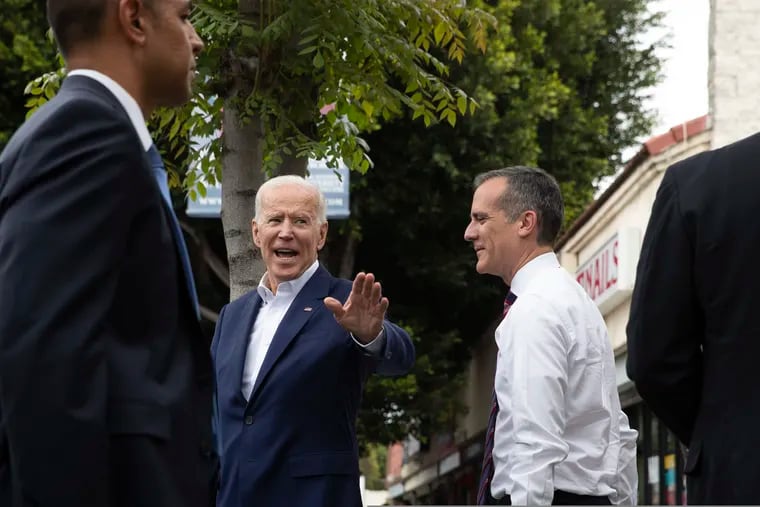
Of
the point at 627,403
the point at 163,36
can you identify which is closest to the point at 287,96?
the point at 163,36

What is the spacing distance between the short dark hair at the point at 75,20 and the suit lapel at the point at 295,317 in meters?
2.52

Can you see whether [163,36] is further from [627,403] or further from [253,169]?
[627,403]

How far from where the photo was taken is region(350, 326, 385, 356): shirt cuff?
17.5 ft

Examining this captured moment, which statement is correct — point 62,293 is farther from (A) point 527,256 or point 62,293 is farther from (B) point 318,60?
(B) point 318,60

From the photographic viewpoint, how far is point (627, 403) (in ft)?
68.4

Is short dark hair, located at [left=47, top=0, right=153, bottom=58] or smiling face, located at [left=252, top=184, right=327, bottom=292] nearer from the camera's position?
short dark hair, located at [left=47, top=0, right=153, bottom=58]

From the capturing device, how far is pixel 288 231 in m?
5.88

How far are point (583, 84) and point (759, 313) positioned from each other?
23.1m

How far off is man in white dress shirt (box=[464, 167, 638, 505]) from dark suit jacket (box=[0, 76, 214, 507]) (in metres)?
2.09

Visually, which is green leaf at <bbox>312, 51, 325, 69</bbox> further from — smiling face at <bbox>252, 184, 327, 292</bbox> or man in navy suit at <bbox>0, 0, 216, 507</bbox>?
man in navy suit at <bbox>0, 0, 216, 507</bbox>

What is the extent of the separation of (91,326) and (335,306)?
7.90ft

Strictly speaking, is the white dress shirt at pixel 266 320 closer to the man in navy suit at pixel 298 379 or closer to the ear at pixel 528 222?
the man in navy suit at pixel 298 379

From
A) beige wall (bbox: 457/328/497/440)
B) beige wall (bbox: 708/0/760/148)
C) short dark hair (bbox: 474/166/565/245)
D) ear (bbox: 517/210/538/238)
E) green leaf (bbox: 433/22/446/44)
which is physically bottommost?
beige wall (bbox: 457/328/497/440)

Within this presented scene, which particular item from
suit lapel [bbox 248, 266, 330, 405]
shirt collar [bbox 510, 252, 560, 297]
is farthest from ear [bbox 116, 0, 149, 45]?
shirt collar [bbox 510, 252, 560, 297]
